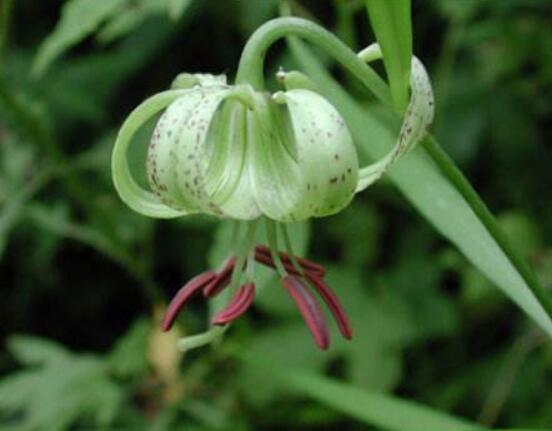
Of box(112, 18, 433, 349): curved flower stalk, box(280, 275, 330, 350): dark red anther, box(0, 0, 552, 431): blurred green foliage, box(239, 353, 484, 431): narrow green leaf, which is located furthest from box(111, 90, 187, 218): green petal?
box(0, 0, 552, 431): blurred green foliage

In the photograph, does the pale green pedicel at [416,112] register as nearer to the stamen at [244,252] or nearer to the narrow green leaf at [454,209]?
the narrow green leaf at [454,209]

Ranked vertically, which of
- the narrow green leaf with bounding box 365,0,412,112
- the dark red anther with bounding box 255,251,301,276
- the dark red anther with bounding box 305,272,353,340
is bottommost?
the dark red anther with bounding box 305,272,353,340

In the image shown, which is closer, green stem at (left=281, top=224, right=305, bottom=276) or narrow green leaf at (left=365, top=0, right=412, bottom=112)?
narrow green leaf at (left=365, top=0, right=412, bottom=112)

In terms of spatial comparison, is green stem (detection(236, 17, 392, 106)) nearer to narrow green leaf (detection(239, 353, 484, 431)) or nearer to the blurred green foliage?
narrow green leaf (detection(239, 353, 484, 431))

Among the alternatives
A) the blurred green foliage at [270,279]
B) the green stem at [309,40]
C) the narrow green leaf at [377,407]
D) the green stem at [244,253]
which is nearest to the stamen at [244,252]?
the green stem at [244,253]

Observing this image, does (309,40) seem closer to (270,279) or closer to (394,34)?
(394,34)

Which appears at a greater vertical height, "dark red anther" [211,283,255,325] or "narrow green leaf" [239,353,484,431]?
"dark red anther" [211,283,255,325]
